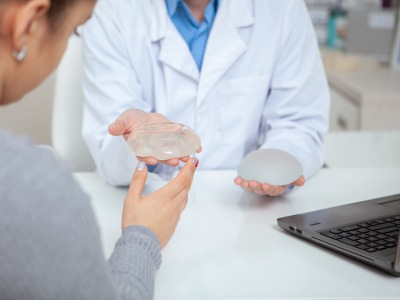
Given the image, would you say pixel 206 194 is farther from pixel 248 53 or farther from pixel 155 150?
pixel 248 53

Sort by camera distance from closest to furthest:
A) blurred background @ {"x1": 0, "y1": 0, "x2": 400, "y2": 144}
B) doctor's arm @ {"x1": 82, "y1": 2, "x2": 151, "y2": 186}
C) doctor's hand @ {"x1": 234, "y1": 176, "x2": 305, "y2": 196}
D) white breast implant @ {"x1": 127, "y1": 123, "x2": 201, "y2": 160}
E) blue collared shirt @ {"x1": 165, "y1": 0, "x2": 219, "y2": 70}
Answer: white breast implant @ {"x1": 127, "y1": 123, "x2": 201, "y2": 160} < doctor's hand @ {"x1": 234, "y1": 176, "x2": 305, "y2": 196} < doctor's arm @ {"x1": 82, "y1": 2, "x2": 151, "y2": 186} < blue collared shirt @ {"x1": 165, "y1": 0, "x2": 219, "y2": 70} < blurred background @ {"x1": 0, "y1": 0, "x2": 400, "y2": 144}

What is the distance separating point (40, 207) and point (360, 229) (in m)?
0.51

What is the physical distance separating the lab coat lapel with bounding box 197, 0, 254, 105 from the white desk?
0.22 metres

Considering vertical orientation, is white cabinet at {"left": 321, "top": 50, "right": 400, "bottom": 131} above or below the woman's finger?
below

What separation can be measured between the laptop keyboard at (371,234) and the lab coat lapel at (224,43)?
20.2 inches

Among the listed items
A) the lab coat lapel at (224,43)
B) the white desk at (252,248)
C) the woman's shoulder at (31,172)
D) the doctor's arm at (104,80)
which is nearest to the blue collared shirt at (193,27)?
the lab coat lapel at (224,43)

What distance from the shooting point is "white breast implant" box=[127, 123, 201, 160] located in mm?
939

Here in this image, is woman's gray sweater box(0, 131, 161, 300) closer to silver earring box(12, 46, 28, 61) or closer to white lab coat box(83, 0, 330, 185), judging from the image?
silver earring box(12, 46, 28, 61)

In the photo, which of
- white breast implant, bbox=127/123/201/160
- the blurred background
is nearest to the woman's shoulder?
white breast implant, bbox=127/123/201/160

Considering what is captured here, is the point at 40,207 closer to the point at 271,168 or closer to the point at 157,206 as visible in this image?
the point at 157,206

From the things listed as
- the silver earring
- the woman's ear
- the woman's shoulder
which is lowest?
the woman's shoulder

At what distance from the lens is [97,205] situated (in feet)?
3.66

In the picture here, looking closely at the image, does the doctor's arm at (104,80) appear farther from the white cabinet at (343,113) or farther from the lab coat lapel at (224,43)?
the white cabinet at (343,113)

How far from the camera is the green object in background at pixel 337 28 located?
300 centimetres
